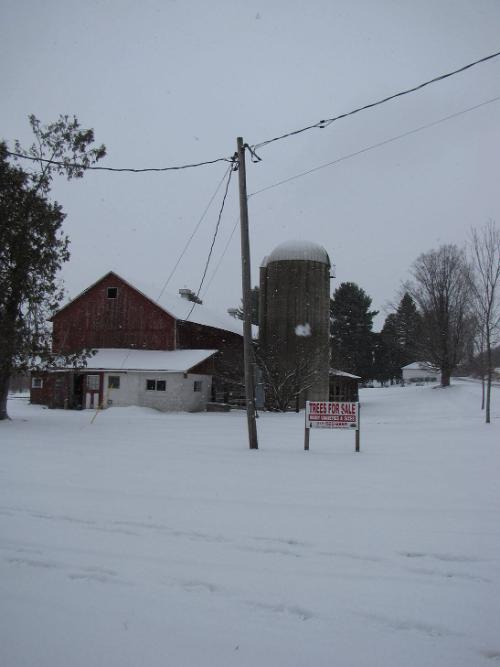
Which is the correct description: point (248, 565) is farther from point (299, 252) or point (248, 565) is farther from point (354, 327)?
point (354, 327)

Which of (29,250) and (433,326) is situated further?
(433,326)

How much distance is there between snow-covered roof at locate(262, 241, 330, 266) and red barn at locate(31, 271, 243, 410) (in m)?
6.55

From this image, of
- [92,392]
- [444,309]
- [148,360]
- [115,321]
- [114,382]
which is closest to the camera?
[114,382]

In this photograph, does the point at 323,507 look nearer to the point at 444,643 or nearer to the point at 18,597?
the point at 444,643

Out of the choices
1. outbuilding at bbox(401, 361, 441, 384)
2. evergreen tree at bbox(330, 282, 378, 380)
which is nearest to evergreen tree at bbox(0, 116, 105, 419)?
evergreen tree at bbox(330, 282, 378, 380)

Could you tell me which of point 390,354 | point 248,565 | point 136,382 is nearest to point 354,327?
point 390,354

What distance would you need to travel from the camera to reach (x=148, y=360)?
29766mm

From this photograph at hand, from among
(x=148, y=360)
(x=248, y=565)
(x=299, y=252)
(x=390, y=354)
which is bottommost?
(x=248, y=565)

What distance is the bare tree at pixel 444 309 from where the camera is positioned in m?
39.7

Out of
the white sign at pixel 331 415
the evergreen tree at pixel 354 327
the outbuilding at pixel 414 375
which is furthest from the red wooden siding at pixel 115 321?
the outbuilding at pixel 414 375

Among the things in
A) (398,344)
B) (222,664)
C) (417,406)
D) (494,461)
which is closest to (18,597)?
(222,664)

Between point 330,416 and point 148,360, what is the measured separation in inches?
770

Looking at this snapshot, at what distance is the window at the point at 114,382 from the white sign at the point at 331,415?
64.7 feet

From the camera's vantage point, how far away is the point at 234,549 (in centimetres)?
487
